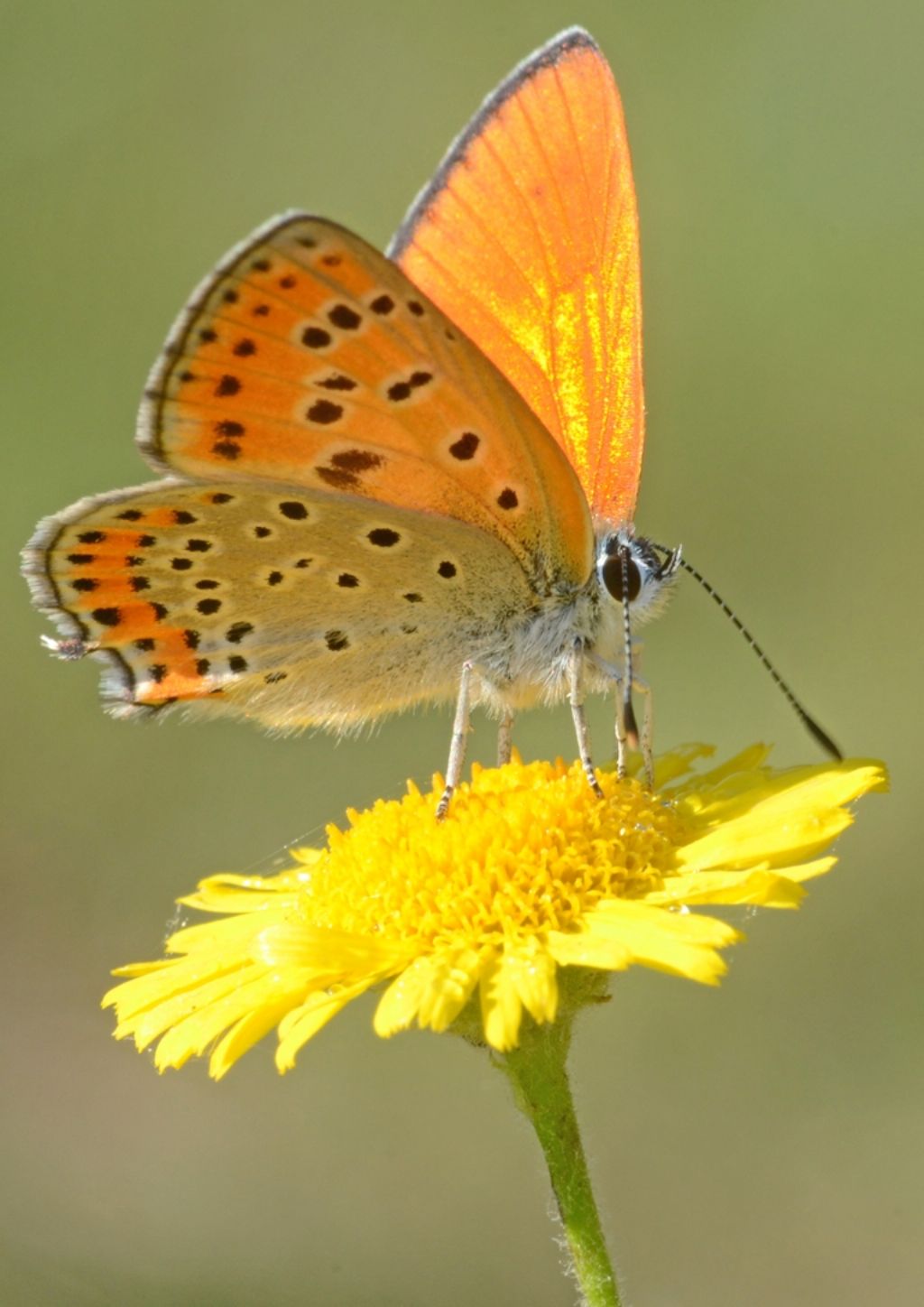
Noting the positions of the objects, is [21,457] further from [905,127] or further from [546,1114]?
[546,1114]

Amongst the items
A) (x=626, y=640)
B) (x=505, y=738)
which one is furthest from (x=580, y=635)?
(x=505, y=738)

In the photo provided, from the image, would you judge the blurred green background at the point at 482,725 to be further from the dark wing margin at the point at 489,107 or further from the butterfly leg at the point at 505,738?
the dark wing margin at the point at 489,107

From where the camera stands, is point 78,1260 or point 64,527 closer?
point 64,527

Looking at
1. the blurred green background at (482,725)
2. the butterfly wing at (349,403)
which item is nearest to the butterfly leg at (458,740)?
the butterfly wing at (349,403)

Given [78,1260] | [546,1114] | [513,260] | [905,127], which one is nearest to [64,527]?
[513,260]

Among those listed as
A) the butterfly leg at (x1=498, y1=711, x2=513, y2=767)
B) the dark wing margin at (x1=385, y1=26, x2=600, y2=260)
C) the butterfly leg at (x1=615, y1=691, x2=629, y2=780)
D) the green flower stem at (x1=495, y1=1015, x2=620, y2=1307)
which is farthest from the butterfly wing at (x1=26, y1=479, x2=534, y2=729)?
the green flower stem at (x1=495, y1=1015, x2=620, y2=1307)

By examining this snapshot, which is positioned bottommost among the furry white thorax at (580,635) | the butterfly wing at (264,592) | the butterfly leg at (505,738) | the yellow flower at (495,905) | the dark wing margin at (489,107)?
the yellow flower at (495,905)
